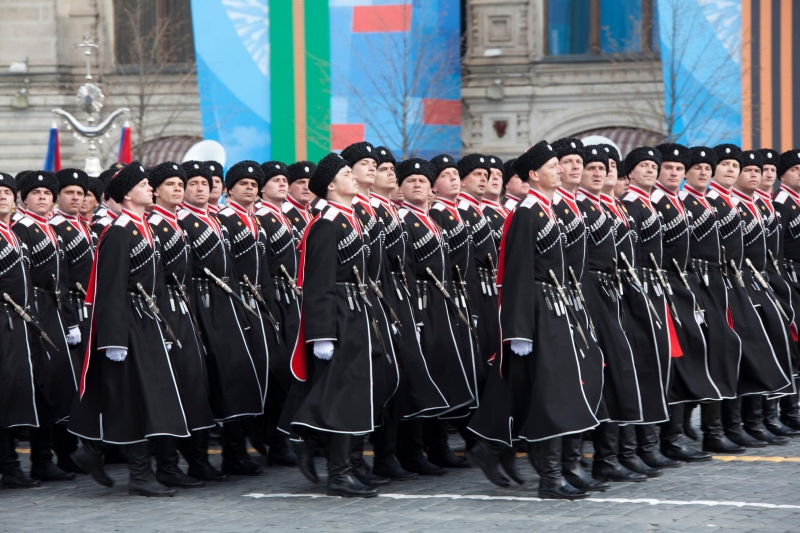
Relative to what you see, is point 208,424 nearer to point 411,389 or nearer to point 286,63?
point 411,389

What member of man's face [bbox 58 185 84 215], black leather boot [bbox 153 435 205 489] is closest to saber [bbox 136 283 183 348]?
black leather boot [bbox 153 435 205 489]

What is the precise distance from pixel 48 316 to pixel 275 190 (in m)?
2.00

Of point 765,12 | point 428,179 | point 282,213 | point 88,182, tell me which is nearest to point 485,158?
point 428,179

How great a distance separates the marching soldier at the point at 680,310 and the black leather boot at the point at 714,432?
0.21 meters

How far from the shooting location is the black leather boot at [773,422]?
9779 mm

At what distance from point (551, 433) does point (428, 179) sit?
9.12ft

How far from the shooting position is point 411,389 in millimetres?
8461

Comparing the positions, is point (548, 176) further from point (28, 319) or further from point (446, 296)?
point (28, 319)

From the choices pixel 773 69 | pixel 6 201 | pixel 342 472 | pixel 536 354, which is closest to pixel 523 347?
pixel 536 354

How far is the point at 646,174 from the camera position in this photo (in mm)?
9000

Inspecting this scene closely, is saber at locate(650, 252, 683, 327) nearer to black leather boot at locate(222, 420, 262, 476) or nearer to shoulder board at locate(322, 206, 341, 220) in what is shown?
shoulder board at locate(322, 206, 341, 220)

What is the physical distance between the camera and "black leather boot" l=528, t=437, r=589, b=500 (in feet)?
24.4

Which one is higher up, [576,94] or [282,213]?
[576,94]

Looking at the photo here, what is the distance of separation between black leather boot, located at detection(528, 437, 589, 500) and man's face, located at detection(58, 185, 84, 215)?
13.9ft
